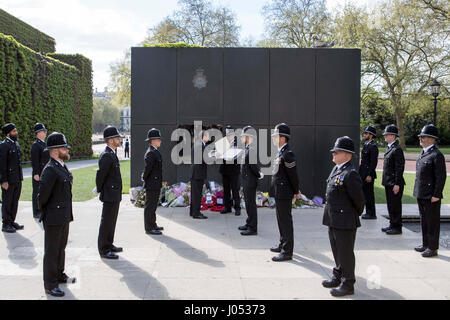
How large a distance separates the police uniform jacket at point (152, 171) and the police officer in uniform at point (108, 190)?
1.38 meters

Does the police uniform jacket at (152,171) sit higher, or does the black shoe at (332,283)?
the police uniform jacket at (152,171)

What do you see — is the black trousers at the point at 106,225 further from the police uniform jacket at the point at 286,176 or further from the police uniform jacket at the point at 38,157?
the police uniform jacket at the point at 38,157

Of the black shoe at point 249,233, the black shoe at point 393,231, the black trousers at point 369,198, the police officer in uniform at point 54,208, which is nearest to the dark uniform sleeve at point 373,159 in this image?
the black trousers at point 369,198

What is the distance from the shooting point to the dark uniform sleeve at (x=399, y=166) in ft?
25.2

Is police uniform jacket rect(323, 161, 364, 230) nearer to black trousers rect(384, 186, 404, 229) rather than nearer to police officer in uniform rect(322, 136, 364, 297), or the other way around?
police officer in uniform rect(322, 136, 364, 297)

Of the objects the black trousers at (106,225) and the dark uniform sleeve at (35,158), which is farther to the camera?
the dark uniform sleeve at (35,158)

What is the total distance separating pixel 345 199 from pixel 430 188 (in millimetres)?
2539

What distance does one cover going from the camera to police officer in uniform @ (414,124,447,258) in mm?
6344

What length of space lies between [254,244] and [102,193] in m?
2.69

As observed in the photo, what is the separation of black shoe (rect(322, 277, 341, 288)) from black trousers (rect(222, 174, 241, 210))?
4756 mm

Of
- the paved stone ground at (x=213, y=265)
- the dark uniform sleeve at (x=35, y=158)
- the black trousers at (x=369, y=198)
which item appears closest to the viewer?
the paved stone ground at (x=213, y=265)

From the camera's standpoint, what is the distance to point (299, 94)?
35.9 feet

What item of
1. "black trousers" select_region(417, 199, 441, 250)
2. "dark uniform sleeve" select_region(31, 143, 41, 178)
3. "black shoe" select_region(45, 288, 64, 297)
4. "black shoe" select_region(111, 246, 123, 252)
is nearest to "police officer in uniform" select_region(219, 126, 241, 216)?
"black shoe" select_region(111, 246, 123, 252)

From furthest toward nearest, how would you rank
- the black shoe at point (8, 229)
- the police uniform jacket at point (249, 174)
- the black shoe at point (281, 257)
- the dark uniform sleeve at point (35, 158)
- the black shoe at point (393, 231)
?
the dark uniform sleeve at point (35, 158)
the black shoe at point (393, 231)
the police uniform jacket at point (249, 174)
the black shoe at point (8, 229)
the black shoe at point (281, 257)
